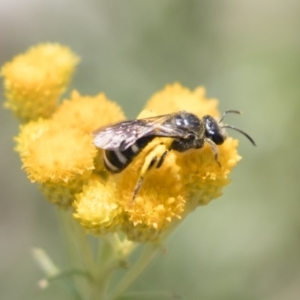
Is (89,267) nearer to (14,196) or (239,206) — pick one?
(239,206)

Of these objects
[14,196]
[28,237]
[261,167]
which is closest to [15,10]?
[14,196]

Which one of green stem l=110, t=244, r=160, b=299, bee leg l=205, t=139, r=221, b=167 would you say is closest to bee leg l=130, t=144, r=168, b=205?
bee leg l=205, t=139, r=221, b=167

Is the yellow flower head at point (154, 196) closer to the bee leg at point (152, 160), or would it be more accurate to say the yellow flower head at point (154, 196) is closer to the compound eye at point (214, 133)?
the bee leg at point (152, 160)

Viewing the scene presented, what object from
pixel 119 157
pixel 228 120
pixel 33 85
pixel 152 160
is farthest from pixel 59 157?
pixel 228 120

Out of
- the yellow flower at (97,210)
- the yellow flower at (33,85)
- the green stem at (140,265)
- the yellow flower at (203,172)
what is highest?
the yellow flower at (33,85)

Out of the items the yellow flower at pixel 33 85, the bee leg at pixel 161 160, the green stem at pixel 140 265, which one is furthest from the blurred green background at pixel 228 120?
the bee leg at pixel 161 160

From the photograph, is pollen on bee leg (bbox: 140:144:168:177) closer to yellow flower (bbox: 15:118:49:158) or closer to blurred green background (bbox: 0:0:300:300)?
yellow flower (bbox: 15:118:49:158)

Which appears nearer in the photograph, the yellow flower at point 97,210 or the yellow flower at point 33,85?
the yellow flower at point 97,210
